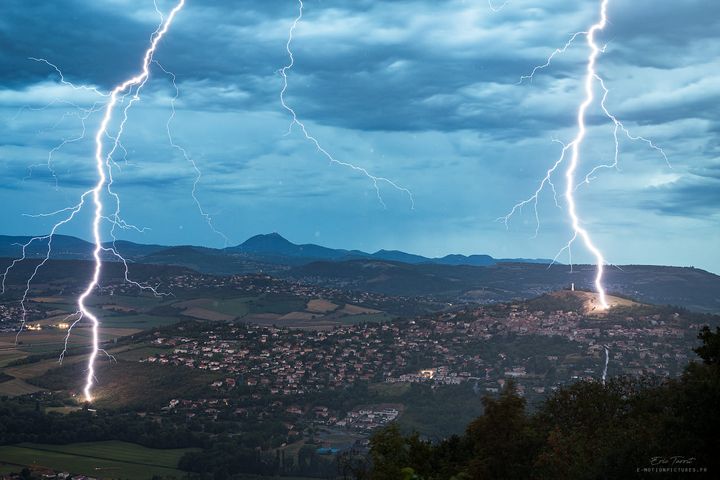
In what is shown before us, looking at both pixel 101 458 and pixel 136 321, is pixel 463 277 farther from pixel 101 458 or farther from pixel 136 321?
pixel 101 458

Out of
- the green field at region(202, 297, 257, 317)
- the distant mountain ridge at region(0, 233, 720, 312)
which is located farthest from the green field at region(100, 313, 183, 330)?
the distant mountain ridge at region(0, 233, 720, 312)

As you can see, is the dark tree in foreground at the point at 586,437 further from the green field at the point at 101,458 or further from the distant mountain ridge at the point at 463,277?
the distant mountain ridge at the point at 463,277

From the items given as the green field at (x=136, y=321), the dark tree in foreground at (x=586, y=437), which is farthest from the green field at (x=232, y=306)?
the dark tree in foreground at (x=586, y=437)

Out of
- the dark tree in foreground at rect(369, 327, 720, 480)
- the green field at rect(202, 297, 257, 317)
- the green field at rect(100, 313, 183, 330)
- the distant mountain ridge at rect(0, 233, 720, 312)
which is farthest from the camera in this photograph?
the distant mountain ridge at rect(0, 233, 720, 312)

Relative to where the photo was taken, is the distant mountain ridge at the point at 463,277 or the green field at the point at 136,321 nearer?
the green field at the point at 136,321

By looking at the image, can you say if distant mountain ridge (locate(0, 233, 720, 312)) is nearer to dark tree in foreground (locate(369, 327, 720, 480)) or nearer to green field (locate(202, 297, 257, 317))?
green field (locate(202, 297, 257, 317))

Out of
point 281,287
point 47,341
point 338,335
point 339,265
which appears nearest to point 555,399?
point 338,335

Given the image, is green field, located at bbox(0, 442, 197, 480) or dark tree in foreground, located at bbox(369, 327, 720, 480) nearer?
dark tree in foreground, located at bbox(369, 327, 720, 480)

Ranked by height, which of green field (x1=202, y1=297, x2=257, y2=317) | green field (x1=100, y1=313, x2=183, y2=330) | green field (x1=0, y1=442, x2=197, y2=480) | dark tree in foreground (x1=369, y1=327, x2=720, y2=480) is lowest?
green field (x1=0, y1=442, x2=197, y2=480)

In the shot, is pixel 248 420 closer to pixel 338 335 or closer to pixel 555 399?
pixel 338 335

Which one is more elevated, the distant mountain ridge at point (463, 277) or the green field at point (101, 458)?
the distant mountain ridge at point (463, 277)
